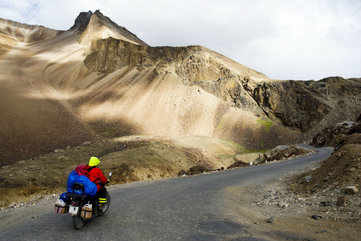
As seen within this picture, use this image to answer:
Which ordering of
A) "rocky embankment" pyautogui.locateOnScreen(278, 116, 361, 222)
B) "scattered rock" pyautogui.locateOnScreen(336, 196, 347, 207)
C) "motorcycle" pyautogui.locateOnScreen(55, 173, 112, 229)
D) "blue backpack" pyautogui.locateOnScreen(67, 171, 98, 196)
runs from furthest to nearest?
"scattered rock" pyautogui.locateOnScreen(336, 196, 347, 207)
"rocky embankment" pyautogui.locateOnScreen(278, 116, 361, 222)
"blue backpack" pyautogui.locateOnScreen(67, 171, 98, 196)
"motorcycle" pyautogui.locateOnScreen(55, 173, 112, 229)

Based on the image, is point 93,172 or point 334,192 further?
point 334,192

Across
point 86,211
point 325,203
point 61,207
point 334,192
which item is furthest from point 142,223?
point 334,192

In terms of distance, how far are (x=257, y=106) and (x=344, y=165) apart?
52791 millimetres

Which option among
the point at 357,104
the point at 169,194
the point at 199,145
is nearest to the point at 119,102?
the point at 199,145

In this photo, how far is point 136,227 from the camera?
20.4ft

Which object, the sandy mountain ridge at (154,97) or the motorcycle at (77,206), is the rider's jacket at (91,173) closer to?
the motorcycle at (77,206)

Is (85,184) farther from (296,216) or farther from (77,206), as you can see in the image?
(296,216)

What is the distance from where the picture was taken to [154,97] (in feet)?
170

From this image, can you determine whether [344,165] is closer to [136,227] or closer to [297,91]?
[136,227]

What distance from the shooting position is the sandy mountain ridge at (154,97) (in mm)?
39969

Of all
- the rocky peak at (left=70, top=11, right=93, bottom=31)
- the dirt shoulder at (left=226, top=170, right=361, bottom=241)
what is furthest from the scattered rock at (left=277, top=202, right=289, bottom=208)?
the rocky peak at (left=70, top=11, right=93, bottom=31)

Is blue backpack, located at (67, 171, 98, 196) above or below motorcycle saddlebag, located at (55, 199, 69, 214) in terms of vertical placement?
above

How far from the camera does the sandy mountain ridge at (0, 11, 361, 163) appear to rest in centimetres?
3997

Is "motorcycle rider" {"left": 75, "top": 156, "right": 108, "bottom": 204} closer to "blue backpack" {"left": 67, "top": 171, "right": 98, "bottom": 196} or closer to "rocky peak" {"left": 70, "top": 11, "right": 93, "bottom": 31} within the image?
"blue backpack" {"left": 67, "top": 171, "right": 98, "bottom": 196}
